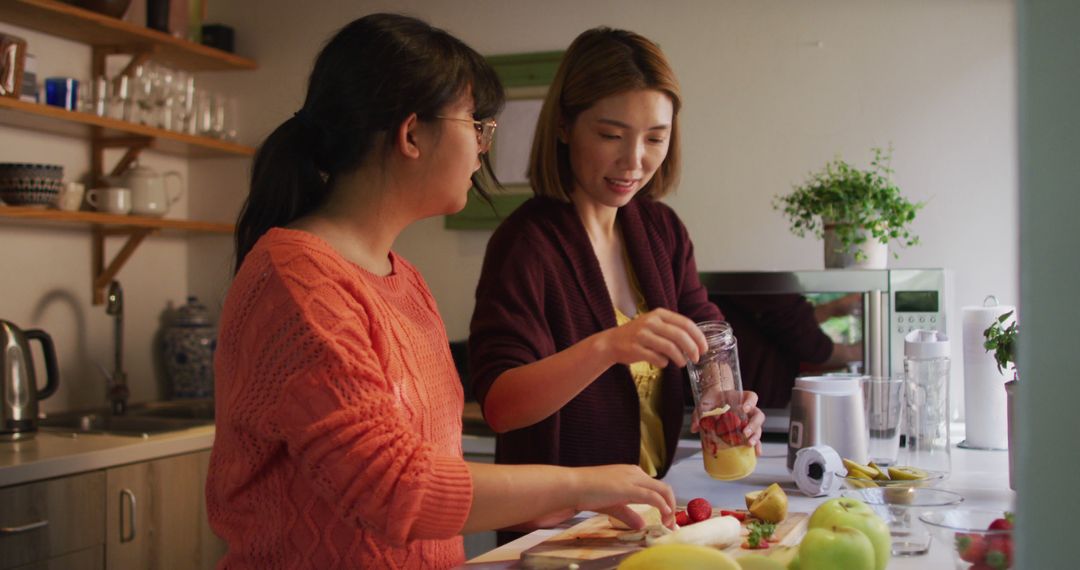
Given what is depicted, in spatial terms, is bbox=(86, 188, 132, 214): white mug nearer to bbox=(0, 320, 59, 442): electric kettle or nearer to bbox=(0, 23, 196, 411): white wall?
bbox=(0, 23, 196, 411): white wall

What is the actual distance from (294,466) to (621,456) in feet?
2.54

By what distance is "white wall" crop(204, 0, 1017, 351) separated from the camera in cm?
282

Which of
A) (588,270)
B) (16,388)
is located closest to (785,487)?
(588,270)

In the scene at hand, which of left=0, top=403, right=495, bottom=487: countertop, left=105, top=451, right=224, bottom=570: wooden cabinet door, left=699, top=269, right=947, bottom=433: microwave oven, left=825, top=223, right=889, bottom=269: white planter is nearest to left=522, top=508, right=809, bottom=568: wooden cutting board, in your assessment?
left=0, top=403, right=495, bottom=487: countertop

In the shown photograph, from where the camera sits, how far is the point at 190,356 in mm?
3279

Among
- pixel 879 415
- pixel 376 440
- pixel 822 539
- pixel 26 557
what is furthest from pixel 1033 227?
pixel 26 557

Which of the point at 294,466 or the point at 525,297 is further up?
the point at 525,297

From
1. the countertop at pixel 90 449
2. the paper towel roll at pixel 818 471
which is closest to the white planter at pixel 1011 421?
the paper towel roll at pixel 818 471

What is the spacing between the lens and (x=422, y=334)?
4.26 feet

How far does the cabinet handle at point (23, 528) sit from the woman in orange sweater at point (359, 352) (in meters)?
1.18

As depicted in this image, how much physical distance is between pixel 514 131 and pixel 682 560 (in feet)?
8.25

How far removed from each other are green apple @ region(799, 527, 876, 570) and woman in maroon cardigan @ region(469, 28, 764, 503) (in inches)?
23.8

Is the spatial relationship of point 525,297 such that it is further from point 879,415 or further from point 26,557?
point 26,557

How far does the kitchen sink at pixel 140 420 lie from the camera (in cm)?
264
